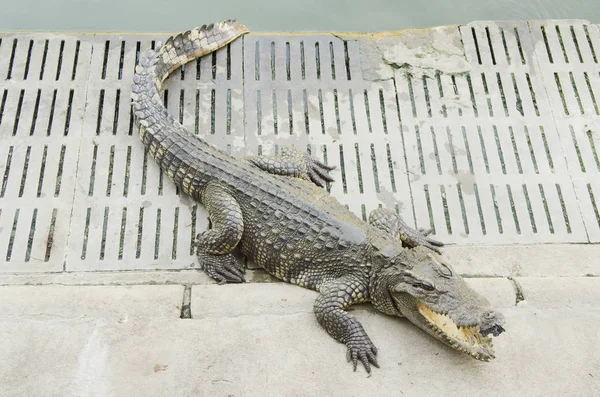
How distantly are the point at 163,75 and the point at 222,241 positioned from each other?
5.57ft

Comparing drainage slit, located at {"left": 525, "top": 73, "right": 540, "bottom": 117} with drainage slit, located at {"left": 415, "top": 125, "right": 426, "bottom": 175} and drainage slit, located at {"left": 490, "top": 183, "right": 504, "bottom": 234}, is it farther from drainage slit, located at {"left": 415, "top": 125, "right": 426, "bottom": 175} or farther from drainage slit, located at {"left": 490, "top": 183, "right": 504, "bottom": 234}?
drainage slit, located at {"left": 415, "top": 125, "right": 426, "bottom": 175}

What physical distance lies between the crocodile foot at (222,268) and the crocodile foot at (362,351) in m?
0.99

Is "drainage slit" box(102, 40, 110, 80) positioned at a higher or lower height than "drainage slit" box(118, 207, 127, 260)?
higher

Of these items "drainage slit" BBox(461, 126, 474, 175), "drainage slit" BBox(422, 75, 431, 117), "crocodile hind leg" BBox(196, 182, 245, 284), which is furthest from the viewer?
"drainage slit" BBox(422, 75, 431, 117)

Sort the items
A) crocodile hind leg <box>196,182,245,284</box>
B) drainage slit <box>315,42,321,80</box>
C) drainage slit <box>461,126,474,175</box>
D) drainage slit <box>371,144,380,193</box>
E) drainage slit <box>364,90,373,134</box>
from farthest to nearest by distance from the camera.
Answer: drainage slit <box>315,42,321,80</box>
drainage slit <box>364,90,373,134</box>
drainage slit <box>461,126,474,175</box>
drainage slit <box>371,144,380,193</box>
crocodile hind leg <box>196,182,245,284</box>

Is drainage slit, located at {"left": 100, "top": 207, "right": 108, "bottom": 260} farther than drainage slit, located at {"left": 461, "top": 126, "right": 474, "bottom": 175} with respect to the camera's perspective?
No

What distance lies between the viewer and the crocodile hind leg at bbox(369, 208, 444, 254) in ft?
15.2

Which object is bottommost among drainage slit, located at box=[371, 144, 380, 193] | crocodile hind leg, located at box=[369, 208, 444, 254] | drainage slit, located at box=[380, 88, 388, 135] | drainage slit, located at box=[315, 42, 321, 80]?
crocodile hind leg, located at box=[369, 208, 444, 254]

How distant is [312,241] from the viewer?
4.34 meters

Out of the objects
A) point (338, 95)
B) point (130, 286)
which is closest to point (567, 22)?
point (338, 95)

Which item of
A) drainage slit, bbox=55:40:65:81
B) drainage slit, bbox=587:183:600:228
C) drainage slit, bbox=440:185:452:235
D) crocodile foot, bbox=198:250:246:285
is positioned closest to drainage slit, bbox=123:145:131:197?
crocodile foot, bbox=198:250:246:285

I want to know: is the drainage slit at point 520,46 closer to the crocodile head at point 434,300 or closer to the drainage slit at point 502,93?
the drainage slit at point 502,93

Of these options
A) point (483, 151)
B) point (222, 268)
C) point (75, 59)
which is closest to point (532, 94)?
point (483, 151)

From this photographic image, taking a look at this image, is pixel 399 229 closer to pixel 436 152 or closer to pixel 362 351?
pixel 436 152
